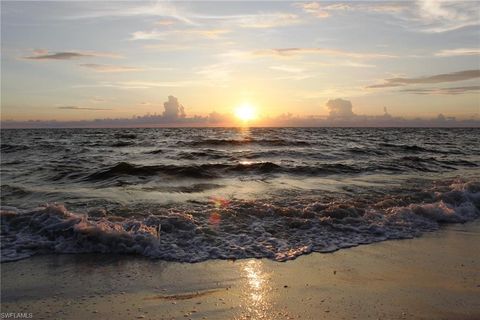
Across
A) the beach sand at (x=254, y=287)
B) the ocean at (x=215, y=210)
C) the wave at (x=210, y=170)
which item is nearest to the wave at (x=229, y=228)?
the ocean at (x=215, y=210)

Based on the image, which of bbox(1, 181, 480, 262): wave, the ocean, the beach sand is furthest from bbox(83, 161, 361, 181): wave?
the beach sand

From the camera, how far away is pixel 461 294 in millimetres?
4504

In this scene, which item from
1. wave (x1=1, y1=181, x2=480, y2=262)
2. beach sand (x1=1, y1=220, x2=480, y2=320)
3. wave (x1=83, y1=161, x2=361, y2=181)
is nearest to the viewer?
beach sand (x1=1, y1=220, x2=480, y2=320)

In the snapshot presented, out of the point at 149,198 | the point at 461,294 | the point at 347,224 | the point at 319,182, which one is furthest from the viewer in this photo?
the point at 319,182

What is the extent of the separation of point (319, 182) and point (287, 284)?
29.4 feet

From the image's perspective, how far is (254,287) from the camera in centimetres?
471

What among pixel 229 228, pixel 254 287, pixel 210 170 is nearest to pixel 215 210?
pixel 229 228

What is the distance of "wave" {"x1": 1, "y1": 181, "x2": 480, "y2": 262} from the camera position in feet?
20.2

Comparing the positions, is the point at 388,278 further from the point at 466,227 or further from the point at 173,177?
the point at 173,177

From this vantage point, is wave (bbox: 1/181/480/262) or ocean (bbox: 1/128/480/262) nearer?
wave (bbox: 1/181/480/262)

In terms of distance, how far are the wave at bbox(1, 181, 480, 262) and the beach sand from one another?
1.30ft

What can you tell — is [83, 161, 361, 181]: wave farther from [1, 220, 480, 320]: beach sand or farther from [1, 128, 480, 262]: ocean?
[1, 220, 480, 320]: beach sand

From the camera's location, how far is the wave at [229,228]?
6168 mm

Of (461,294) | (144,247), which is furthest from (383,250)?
(144,247)
